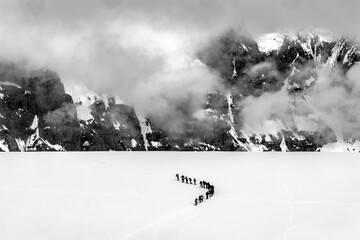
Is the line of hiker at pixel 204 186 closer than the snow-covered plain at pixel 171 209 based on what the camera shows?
No

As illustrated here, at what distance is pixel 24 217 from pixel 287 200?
111 ft

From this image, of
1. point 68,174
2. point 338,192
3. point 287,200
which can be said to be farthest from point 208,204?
point 68,174

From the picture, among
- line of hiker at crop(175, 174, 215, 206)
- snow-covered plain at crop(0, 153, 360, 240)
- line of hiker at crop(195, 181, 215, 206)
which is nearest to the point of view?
snow-covered plain at crop(0, 153, 360, 240)

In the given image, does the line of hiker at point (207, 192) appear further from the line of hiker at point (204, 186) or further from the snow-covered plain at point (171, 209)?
the snow-covered plain at point (171, 209)

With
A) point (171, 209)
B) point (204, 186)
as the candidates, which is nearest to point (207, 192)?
point (171, 209)

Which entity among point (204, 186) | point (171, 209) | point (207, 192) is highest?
point (204, 186)

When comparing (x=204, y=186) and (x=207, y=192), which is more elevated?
(x=204, y=186)

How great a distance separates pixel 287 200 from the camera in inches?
2406

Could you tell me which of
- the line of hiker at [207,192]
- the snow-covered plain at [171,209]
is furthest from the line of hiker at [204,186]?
the snow-covered plain at [171,209]

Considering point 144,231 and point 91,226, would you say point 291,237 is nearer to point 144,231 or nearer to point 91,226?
point 144,231

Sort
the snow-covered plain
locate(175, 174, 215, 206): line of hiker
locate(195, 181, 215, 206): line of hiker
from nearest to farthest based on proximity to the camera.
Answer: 1. the snow-covered plain
2. locate(195, 181, 215, 206): line of hiker
3. locate(175, 174, 215, 206): line of hiker

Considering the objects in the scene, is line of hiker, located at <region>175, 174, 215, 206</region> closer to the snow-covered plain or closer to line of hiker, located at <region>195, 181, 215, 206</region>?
line of hiker, located at <region>195, 181, 215, 206</region>

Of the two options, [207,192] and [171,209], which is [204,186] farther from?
[171,209]

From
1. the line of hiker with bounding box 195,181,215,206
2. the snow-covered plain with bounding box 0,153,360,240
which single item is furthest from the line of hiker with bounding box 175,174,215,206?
the snow-covered plain with bounding box 0,153,360,240
